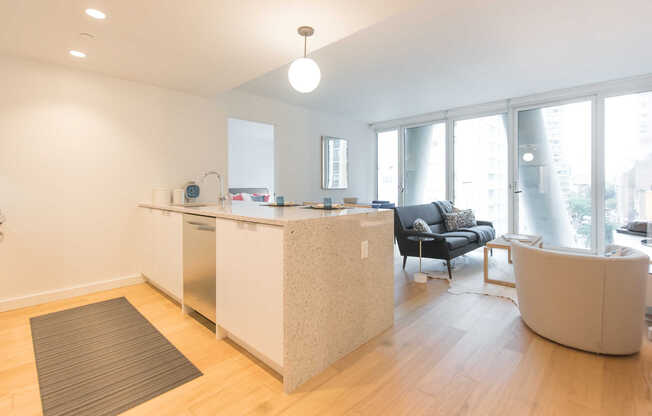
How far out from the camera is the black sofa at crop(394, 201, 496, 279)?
Answer: 139 inches

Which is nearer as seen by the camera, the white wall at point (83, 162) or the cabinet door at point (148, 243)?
the white wall at point (83, 162)

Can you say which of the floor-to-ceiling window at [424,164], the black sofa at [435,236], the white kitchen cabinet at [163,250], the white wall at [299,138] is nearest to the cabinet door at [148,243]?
the white kitchen cabinet at [163,250]

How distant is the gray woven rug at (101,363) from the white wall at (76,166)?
695 millimetres

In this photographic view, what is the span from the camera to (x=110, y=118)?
3232 mm

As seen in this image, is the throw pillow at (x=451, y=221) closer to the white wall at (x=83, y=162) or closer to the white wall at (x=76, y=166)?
the white wall at (x=83, y=162)

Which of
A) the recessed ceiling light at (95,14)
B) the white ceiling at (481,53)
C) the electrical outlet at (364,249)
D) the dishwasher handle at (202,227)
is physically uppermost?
the white ceiling at (481,53)

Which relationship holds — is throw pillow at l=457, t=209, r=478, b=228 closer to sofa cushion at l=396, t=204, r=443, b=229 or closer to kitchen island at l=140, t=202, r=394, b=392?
sofa cushion at l=396, t=204, r=443, b=229

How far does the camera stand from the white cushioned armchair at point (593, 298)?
1.80m

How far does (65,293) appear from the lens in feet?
9.90

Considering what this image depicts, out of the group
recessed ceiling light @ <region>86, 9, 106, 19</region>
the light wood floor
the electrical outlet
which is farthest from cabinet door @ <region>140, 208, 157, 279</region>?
the electrical outlet

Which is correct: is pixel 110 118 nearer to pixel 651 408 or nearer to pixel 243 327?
pixel 243 327

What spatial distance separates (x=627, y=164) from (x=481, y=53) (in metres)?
2.94

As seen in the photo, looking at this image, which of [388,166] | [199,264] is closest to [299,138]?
[388,166]

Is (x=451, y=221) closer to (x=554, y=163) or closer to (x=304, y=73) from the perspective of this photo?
(x=554, y=163)
